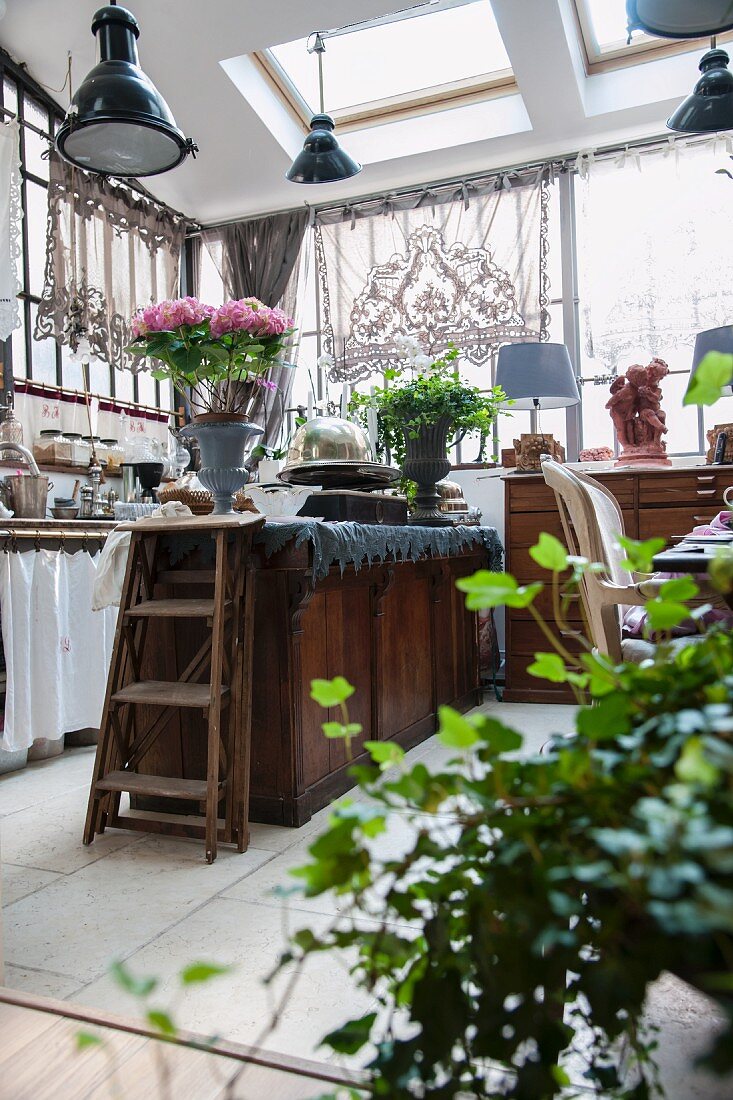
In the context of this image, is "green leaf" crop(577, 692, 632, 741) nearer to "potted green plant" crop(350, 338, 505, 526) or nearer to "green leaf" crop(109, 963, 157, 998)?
"green leaf" crop(109, 963, 157, 998)

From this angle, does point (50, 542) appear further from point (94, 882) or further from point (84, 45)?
point (84, 45)

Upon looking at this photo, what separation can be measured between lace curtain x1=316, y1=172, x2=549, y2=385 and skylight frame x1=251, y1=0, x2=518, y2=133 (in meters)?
0.53

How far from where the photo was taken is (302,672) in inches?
103

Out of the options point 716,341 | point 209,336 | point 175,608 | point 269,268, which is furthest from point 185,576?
point 269,268

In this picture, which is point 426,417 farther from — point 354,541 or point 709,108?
point 709,108

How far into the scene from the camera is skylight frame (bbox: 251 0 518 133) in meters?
5.32

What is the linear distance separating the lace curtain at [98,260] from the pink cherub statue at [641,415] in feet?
10.3

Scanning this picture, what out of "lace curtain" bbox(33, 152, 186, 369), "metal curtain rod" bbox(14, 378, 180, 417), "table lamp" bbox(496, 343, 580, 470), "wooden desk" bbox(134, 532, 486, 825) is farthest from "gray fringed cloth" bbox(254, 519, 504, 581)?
"lace curtain" bbox(33, 152, 186, 369)

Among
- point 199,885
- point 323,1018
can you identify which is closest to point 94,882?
point 199,885

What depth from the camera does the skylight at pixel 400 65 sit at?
16.9 feet

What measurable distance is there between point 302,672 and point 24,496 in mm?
1894

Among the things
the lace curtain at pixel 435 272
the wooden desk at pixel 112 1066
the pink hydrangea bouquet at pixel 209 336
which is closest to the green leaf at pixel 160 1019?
the wooden desk at pixel 112 1066

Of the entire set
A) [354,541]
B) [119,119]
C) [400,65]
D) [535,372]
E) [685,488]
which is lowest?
[354,541]

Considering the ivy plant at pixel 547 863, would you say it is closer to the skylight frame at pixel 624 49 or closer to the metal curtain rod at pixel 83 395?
the metal curtain rod at pixel 83 395
